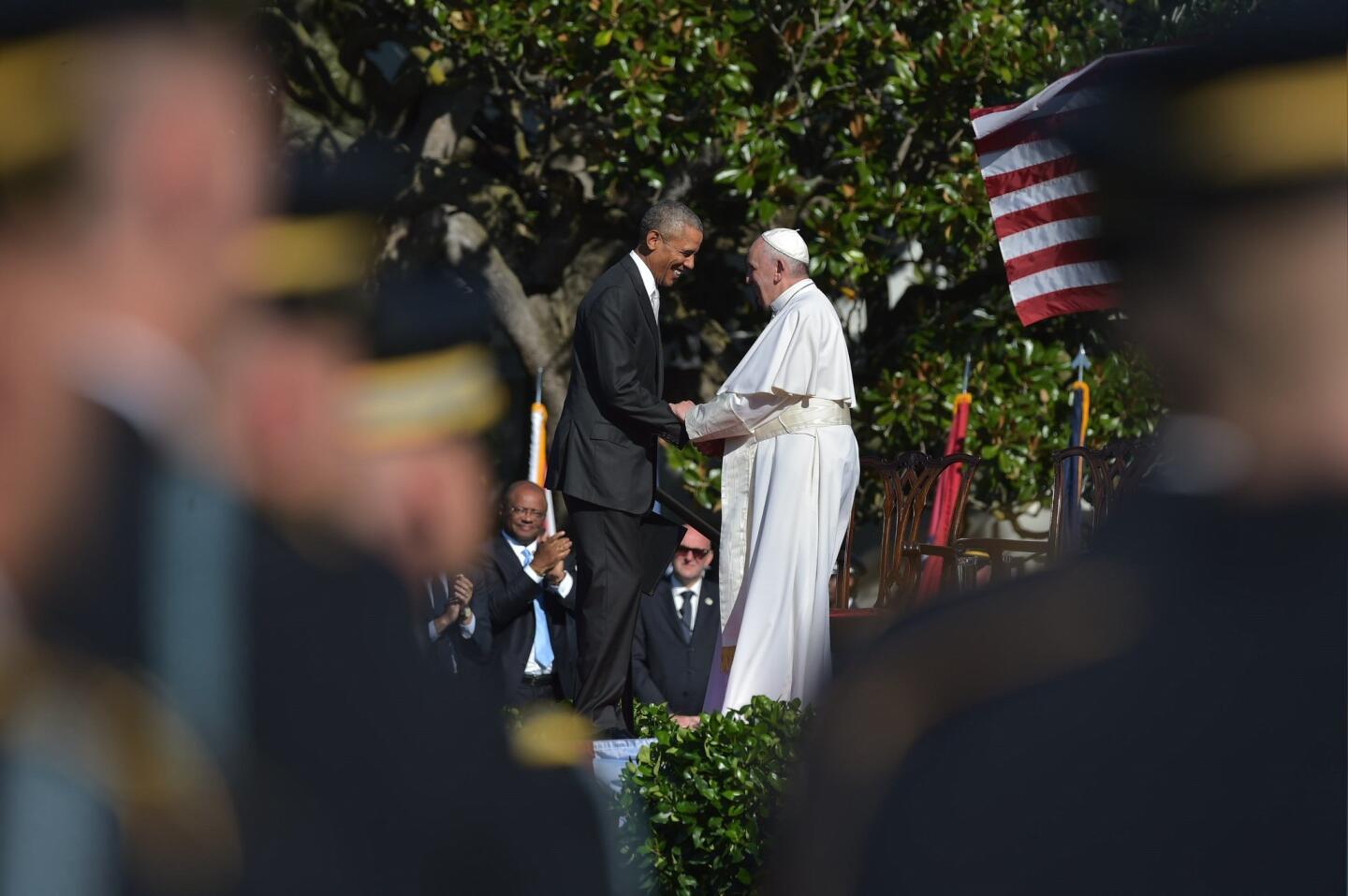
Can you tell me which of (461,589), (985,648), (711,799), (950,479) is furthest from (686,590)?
(985,648)

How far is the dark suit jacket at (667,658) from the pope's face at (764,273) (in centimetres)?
177

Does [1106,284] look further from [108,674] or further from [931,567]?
[931,567]

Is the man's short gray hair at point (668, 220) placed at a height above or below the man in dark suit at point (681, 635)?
above

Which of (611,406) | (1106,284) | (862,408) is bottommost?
(1106,284)

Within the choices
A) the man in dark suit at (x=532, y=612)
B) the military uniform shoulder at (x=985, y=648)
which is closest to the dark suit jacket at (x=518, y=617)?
the man in dark suit at (x=532, y=612)

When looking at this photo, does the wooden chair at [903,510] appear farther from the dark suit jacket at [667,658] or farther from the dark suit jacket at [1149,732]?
the dark suit jacket at [1149,732]

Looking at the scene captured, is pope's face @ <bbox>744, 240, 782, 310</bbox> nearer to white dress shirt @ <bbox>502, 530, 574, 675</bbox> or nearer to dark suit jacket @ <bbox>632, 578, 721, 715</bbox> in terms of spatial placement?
white dress shirt @ <bbox>502, 530, 574, 675</bbox>

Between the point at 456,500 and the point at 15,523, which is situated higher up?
the point at 456,500

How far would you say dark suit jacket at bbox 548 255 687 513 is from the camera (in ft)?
17.5

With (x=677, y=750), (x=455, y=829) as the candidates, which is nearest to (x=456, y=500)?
(x=455, y=829)

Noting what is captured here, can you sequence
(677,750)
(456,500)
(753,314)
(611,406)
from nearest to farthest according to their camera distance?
(456,500), (677,750), (611,406), (753,314)

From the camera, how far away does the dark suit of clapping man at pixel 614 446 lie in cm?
531

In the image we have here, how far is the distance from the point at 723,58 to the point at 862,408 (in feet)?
6.68

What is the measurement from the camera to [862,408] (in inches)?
335
